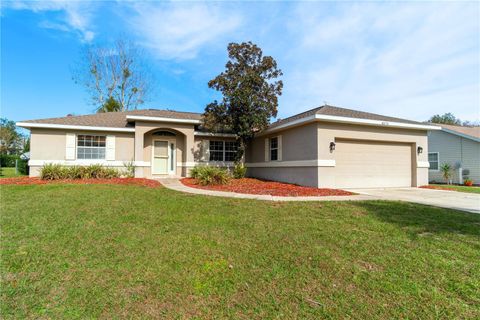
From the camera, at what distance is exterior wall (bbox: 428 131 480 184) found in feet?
53.7

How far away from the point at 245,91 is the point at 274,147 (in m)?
3.89

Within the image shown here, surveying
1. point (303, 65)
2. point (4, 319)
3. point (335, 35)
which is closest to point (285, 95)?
point (303, 65)

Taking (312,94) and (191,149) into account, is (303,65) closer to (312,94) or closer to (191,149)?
(312,94)

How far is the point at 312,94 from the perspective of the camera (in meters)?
17.9

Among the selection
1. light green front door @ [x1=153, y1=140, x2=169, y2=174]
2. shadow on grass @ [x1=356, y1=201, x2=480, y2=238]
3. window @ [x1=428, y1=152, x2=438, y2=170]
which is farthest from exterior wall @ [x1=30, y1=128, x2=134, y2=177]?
window @ [x1=428, y1=152, x2=438, y2=170]

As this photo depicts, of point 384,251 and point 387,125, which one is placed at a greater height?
point 387,125

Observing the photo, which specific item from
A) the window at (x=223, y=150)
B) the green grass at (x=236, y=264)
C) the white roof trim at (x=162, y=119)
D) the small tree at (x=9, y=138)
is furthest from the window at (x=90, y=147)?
the small tree at (x=9, y=138)

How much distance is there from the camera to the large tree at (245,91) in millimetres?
12625

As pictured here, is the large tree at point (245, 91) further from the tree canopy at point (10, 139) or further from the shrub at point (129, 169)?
the tree canopy at point (10, 139)

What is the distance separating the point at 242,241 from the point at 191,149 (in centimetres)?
1123

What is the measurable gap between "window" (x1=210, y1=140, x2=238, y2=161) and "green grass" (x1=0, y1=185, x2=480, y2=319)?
32.2 ft

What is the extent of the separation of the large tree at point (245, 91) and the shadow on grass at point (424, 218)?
7.25m

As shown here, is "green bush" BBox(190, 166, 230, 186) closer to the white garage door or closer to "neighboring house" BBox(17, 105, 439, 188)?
"neighboring house" BBox(17, 105, 439, 188)

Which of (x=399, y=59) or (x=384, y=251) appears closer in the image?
(x=384, y=251)
